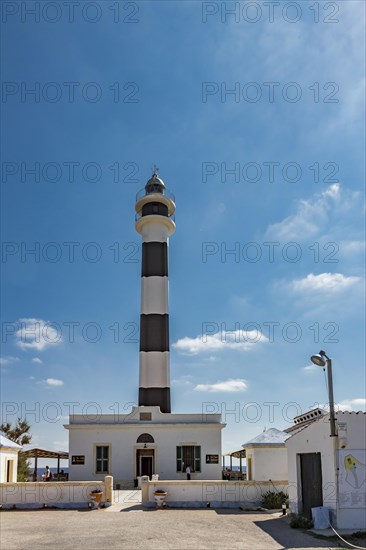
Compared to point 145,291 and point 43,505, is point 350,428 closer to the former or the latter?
point 43,505

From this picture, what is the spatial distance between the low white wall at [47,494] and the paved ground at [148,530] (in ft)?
2.69

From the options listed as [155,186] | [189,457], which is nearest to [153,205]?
[155,186]

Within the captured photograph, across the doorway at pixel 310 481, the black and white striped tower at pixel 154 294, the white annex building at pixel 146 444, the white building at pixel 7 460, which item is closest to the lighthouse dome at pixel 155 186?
the black and white striped tower at pixel 154 294

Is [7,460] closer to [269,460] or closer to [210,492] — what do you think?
[210,492]

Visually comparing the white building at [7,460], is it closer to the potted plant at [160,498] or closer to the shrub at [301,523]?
the potted plant at [160,498]

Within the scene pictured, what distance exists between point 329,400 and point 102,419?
16.7m

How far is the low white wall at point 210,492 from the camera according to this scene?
20969 mm

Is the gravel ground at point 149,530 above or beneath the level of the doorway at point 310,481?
beneath

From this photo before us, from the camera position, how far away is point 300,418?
2167 cm

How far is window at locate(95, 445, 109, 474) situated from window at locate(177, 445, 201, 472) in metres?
3.73

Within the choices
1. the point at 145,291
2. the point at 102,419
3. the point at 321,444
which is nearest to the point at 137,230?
the point at 145,291

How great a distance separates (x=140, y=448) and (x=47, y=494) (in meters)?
7.95

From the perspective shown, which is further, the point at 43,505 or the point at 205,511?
the point at 43,505

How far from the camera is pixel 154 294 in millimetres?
32375
